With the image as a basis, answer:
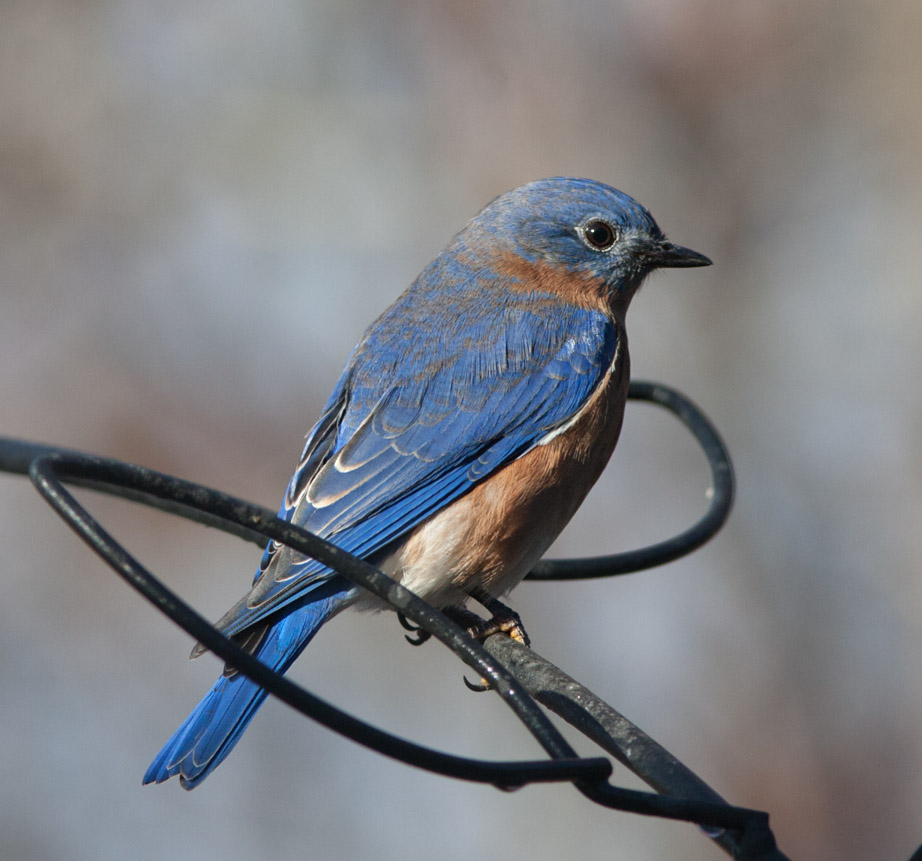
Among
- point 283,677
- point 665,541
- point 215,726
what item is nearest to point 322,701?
point 283,677

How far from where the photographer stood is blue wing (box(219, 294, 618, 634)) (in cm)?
289

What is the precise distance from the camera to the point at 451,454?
9.85 feet

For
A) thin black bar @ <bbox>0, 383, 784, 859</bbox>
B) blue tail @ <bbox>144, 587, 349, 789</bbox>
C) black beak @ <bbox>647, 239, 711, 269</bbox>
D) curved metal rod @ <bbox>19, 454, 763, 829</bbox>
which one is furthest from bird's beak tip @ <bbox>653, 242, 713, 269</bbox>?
curved metal rod @ <bbox>19, 454, 763, 829</bbox>

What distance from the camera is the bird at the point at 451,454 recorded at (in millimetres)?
2717

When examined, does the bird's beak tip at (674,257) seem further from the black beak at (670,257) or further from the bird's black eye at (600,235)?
the bird's black eye at (600,235)

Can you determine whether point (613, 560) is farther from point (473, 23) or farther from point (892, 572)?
point (473, 23)

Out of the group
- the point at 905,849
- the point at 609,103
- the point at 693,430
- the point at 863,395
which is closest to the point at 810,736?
the point at 905,849

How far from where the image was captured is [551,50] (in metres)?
5.29

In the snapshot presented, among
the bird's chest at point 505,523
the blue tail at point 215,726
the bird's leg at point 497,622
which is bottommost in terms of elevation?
the blue tail at point 215,726

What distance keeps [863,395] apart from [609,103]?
1.62 m

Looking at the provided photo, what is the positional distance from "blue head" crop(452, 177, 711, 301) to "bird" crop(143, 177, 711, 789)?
68 mm

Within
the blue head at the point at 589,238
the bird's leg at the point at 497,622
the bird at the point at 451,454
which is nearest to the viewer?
the bird at the point at 451,454

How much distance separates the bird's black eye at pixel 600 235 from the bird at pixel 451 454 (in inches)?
3.5

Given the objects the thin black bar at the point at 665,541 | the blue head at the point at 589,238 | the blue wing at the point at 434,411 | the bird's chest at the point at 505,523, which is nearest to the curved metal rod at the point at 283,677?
the thin black bar at the point at 665,541
